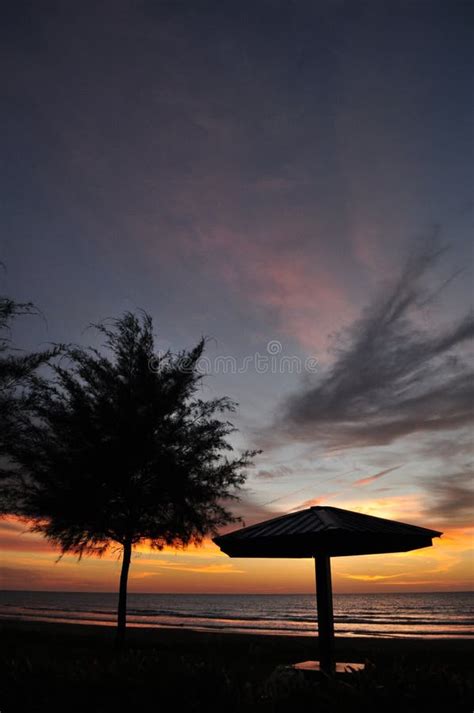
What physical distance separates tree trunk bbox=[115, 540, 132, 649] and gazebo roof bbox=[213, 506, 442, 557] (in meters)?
7.85

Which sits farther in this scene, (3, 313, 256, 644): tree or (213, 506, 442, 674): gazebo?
(3, 313, 256, 644): tree

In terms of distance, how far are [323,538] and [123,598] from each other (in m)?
10.2

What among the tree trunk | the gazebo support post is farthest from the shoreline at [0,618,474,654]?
the gazebo support post

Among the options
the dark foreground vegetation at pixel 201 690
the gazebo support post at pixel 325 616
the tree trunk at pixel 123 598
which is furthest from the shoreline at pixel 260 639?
the dark foreground vegetation at pixel 201 690

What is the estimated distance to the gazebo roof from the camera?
259 inches

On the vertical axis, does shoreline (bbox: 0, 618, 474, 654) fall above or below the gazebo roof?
below

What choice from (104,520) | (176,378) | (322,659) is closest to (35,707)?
(322,659)

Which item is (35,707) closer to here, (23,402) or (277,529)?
(277,529)

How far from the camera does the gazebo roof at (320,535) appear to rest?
659 centimetres

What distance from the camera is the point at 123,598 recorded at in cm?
1468

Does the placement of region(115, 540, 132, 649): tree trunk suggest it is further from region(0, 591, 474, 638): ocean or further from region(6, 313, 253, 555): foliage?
region(0, 591, 474, 638): ocean

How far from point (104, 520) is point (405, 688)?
1207 centimetres

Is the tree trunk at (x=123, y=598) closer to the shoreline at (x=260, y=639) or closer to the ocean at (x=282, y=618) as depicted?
the shoreline at (x=260, y=639)

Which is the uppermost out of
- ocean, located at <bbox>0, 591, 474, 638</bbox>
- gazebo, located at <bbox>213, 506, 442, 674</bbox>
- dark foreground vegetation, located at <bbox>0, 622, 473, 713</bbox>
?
gazebo, located at <bbox>213, 506, 442, 674</bbox>
